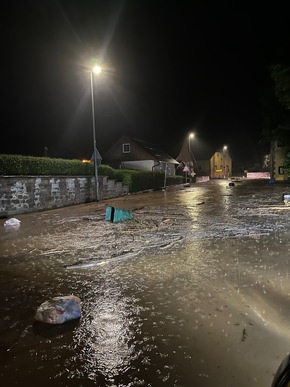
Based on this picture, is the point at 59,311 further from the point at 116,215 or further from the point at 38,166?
the point at 38,166

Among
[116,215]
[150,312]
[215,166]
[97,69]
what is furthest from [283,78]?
[215,166]

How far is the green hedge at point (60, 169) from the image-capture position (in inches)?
595

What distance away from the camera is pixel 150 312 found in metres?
3.93

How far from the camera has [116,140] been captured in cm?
4900

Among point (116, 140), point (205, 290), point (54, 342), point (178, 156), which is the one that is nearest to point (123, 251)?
point (205, 290)

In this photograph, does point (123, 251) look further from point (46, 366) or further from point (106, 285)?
point (46, 366)

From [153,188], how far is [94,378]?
105ft

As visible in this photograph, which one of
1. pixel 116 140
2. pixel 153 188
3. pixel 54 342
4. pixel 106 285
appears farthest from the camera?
pixel 116 140

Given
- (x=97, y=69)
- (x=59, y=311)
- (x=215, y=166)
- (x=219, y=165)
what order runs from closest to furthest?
(x=59, y=311), (x=97, y=69), (x=215, y=166), (x=219, y=165)

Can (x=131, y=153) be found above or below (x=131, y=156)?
above

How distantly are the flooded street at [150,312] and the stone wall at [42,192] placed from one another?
7011 mm

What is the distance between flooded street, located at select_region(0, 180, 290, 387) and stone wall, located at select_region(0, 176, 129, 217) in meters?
7.01

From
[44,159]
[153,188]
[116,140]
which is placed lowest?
[153,188]

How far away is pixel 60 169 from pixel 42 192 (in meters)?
2.54
